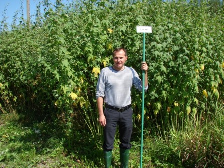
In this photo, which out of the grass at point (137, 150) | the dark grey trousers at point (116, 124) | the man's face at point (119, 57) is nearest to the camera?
the man's face at point (119, 57)

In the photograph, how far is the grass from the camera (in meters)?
3.34

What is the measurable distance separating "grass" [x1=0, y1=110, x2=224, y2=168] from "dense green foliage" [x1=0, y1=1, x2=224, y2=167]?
0.09 meters

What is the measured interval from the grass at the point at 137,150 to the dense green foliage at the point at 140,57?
94mm

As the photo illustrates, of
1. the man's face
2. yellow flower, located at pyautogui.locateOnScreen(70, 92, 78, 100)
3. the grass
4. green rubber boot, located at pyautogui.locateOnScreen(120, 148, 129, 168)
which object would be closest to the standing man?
the man's face

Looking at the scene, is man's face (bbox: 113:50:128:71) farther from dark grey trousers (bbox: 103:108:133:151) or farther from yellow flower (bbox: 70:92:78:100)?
yellow flower (bbox: 70:92:78:100)

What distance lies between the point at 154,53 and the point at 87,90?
3.97 feet

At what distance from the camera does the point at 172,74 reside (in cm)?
367

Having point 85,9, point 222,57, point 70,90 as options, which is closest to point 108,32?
point 85,9

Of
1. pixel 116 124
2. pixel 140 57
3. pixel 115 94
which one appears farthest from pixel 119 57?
pixel 116 124

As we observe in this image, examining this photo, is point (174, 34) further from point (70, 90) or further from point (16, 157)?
point (16, 157)

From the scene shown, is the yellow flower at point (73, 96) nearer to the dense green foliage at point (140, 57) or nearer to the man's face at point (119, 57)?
the dense green foliage at point (140, 57)

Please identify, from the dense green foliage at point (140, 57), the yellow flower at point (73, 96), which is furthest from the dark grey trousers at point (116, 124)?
the dense green foliage at point (140, 57)

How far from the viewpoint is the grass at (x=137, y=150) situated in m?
3.34

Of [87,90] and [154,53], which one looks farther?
[87,90]
